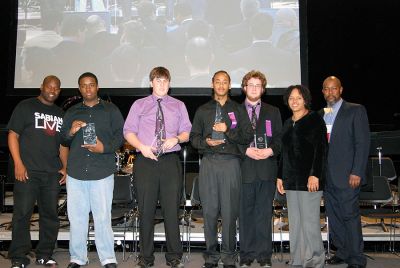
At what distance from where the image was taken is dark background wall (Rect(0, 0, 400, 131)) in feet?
26.3

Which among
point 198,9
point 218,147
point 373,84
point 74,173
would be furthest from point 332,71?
point 74,173

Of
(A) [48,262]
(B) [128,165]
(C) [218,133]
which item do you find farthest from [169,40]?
(A) [48,262]

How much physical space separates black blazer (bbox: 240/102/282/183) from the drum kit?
7.38 ft

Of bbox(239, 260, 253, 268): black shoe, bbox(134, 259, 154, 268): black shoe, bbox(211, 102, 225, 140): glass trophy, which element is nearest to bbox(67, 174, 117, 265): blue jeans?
bbox(134, 259, 154, 268): black shoe

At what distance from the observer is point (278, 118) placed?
4.93 metres

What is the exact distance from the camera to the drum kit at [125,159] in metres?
6.65

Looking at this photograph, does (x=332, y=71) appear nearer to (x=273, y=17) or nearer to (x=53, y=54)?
(x=273, y=17)

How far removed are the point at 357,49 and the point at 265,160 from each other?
4.09 meters

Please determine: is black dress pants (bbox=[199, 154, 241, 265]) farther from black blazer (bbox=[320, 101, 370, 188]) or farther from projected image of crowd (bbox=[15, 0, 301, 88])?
projected image of crowd (bbox=[15, 0, 301, 88])

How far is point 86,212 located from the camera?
461 centimetres

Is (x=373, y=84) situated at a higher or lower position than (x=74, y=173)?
higher

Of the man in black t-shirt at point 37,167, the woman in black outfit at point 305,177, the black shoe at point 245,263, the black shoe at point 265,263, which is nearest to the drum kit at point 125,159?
the man in black t-shirt at point 37,167

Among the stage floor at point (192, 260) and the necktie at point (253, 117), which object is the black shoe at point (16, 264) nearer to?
the stage floor at point (192, 260)

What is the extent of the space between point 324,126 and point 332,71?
12.1 ft
